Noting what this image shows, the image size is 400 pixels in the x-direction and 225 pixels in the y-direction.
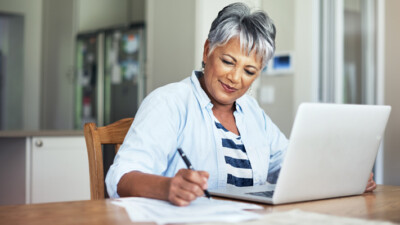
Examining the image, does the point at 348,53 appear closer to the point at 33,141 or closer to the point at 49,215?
the point at 33,141

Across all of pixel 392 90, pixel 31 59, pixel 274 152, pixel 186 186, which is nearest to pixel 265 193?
pixel 186 186

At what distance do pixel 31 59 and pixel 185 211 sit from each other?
608 cm

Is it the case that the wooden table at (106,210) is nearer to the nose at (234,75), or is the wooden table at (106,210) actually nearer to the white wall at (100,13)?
the nose at (234,75)

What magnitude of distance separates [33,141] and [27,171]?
0.16 metres

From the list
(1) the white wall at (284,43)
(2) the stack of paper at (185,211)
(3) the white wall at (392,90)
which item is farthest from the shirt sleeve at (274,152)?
(1) the white wall at (284,43)

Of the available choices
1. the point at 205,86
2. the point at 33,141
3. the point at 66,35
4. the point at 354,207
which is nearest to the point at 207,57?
the point at 205,86

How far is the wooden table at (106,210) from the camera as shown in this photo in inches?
36.4

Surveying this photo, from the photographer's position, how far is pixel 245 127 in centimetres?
163

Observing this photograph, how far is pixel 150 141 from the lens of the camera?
4.35 feet

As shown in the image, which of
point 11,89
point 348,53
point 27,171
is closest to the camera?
point 27,171

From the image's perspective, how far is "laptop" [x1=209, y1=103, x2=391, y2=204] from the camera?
108 cm

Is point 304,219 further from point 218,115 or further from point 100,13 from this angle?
point 100,13

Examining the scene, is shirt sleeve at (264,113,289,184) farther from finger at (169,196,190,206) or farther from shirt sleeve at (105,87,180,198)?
finger at (169,196,190,206)

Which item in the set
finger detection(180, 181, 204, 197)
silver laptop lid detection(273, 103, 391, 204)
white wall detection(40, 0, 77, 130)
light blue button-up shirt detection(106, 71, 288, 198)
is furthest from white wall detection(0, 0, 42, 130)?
finger detection(180, 181, 204, 197)
